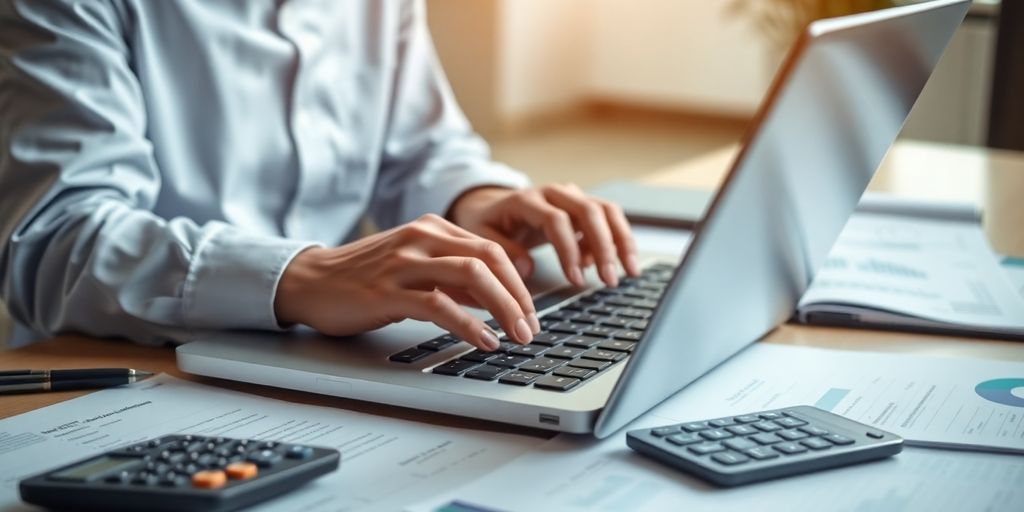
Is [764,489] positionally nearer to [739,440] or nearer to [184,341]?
[739,440]

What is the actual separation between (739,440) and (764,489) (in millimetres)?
44

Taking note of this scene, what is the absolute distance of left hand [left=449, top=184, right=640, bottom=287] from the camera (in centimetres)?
106

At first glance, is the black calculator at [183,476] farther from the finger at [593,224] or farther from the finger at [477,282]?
the finger at [593,224]

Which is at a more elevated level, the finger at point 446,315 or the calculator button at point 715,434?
the finger at point 446,315

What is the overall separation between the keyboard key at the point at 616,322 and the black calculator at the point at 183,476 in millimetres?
310

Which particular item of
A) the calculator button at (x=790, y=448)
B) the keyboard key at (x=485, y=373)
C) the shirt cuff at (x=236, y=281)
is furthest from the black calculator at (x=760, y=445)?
the shirt cuff at (x=236, y=281)

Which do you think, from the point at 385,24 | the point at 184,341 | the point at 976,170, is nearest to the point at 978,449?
the point at 184,341

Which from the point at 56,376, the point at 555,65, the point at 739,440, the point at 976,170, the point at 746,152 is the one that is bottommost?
the point at 56,376

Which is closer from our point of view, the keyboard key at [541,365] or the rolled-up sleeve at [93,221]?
the keyboard key at [541,365]

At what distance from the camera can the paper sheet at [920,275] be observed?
1.01 m

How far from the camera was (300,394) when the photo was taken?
81 cm

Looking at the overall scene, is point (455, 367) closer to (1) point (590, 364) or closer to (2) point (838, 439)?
(1) point (590, 364)

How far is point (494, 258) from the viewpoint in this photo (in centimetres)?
85

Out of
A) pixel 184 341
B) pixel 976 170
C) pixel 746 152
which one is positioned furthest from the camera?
pixel 976 170
